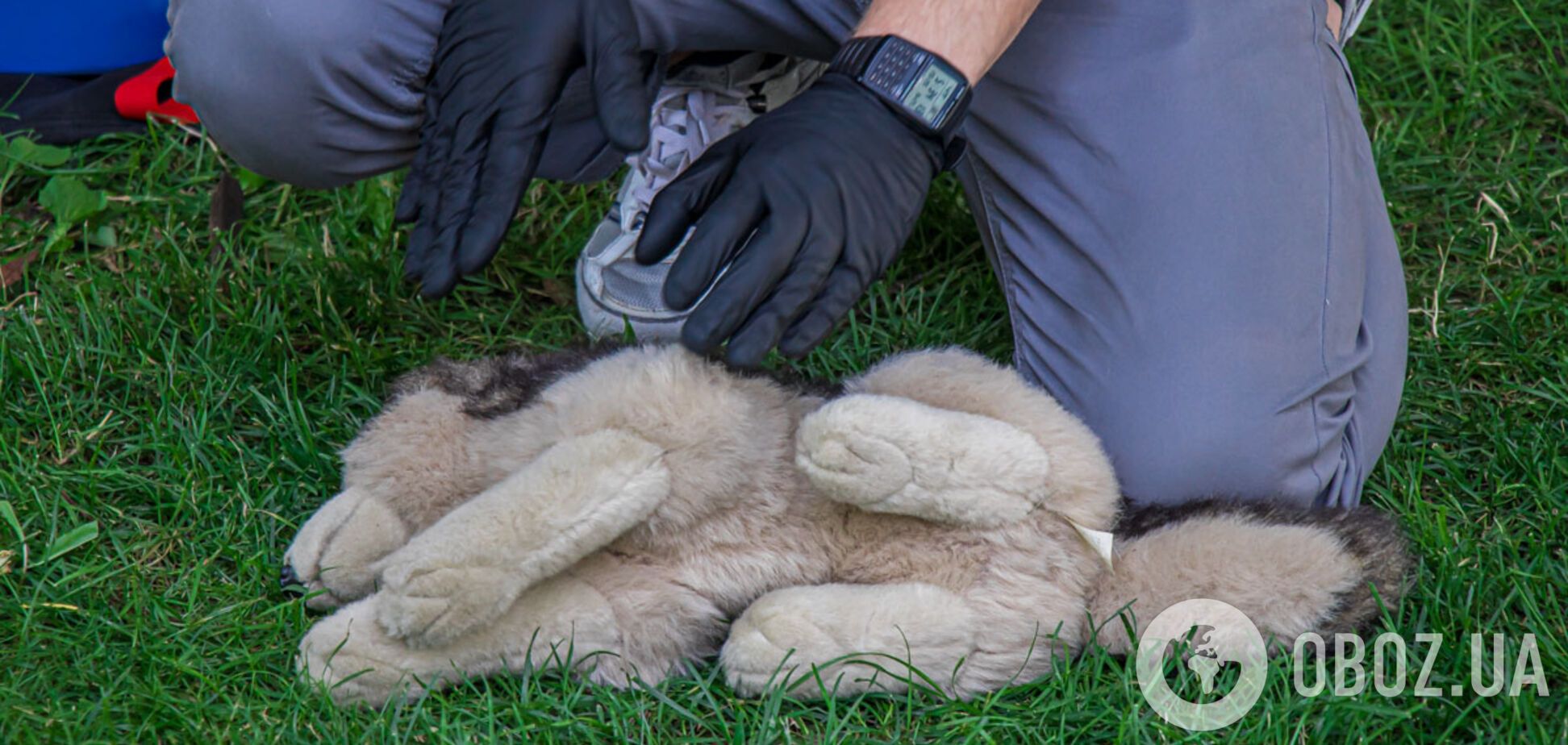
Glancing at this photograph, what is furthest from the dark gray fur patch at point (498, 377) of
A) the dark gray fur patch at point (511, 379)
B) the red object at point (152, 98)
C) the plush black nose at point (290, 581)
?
the red object at point (152, 98)

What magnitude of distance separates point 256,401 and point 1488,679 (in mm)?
1547

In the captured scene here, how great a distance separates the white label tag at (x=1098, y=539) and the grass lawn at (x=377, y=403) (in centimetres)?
12

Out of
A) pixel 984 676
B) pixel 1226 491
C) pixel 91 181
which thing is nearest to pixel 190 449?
pixel 91 181

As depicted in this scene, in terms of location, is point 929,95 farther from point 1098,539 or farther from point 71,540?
point 71,540

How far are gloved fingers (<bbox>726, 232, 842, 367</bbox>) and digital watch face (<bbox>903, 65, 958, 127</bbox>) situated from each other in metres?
0.20

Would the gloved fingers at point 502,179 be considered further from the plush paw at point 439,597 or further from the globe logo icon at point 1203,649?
the globe logo icon at point 1203,649

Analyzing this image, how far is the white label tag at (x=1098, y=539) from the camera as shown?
4.53ft

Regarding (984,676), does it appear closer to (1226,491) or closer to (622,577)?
(622,577)

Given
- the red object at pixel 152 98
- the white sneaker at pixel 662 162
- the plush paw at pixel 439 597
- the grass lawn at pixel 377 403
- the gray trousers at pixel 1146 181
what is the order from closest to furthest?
the plush paw at pixel 439 597 < the grass lawn at pixel 377 403 < the gray trousers at pixel 1146 181 < the white sneaker at pixel 662 162 < the red object at pixel 152 98

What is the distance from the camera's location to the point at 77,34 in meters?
2.49

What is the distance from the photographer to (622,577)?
137cm

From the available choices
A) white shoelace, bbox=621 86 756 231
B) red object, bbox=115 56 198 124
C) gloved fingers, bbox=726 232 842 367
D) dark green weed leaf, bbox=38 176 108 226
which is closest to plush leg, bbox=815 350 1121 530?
gloved fingers, bbox=726 232 842 367

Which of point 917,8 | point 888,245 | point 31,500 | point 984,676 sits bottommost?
point 31,500

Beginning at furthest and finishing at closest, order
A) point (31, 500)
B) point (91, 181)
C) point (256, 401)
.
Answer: point (91, 181) < point (256, 401) < point (31, 500)
